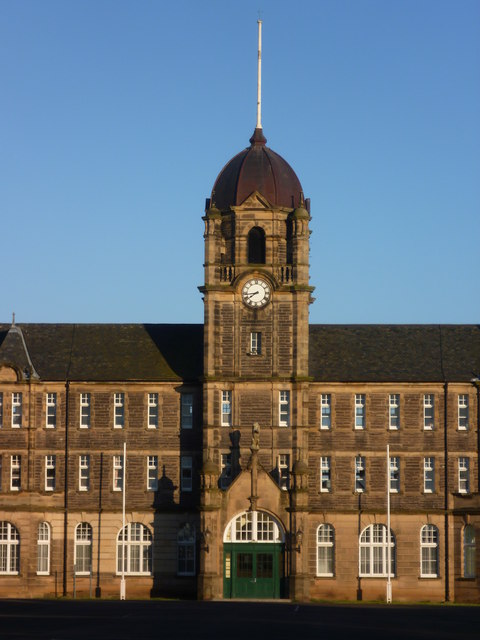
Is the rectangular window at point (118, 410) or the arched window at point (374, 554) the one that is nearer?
the arched window at point (374, 554)

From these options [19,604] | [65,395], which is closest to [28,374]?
[65,395]

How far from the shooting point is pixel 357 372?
86.6 metres

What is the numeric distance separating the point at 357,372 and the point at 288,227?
31.2 ft

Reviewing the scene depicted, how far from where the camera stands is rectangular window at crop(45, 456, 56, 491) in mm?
86312

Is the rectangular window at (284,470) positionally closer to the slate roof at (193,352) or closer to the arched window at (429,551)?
the slate roof at (193,352)

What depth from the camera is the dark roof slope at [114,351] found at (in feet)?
285

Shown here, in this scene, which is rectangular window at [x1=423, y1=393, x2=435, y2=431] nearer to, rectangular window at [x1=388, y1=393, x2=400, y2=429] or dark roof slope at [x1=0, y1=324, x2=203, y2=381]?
rectangular window at [x1=388, y1=393, x2=400, y2=429]

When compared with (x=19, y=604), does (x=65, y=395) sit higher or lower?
higher

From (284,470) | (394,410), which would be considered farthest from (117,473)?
(394,410)

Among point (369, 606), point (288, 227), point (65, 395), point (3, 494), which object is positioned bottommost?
point (369, 606)

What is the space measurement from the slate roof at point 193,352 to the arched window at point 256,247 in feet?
21.4

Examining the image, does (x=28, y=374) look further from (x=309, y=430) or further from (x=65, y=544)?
(x=309, y=430)

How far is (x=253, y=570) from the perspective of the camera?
269ft

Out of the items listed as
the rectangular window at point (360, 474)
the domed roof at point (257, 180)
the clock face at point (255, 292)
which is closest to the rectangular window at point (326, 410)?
the rectangular window at point (360, 474)
